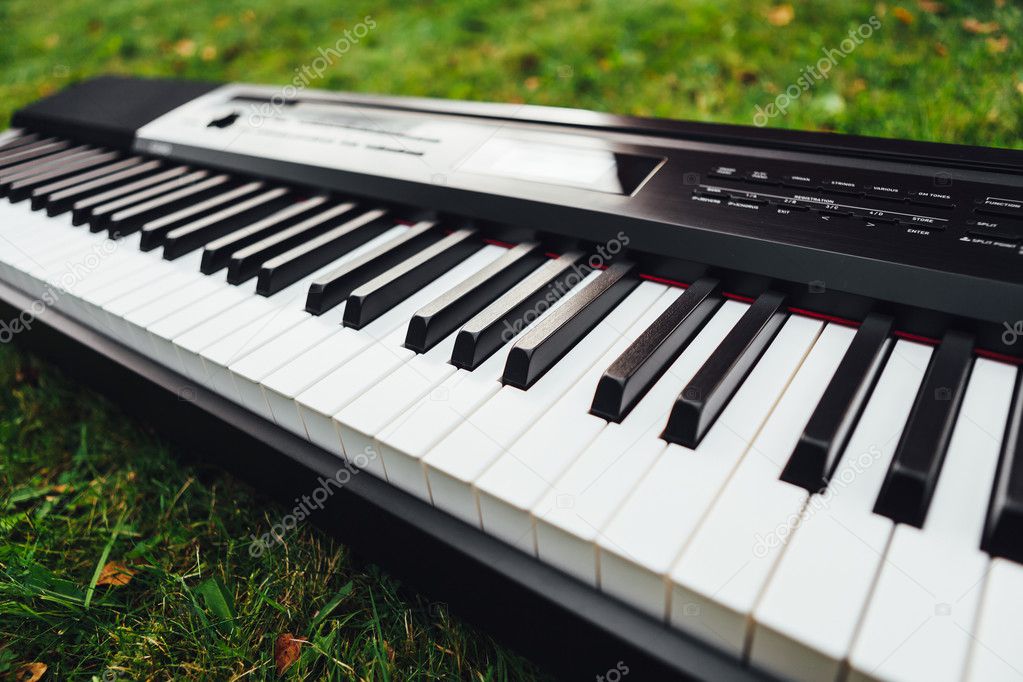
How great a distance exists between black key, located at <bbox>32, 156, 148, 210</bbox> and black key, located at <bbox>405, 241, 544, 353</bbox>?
1.21 m

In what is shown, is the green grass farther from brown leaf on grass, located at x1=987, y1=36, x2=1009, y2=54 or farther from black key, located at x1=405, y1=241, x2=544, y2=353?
black key, located at x1=405, y1=241, x2=544, y2=353

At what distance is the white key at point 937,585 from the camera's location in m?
0.56

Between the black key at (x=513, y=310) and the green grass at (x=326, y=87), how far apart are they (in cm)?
51

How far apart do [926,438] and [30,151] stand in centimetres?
247

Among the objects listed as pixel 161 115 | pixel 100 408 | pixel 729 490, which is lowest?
pixel 100 408

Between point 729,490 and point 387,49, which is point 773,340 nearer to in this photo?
point 729,490

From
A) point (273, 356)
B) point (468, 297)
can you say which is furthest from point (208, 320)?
point (468, 297)

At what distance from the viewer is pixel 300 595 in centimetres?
121

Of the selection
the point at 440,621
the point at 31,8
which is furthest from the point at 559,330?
the point at 31,8

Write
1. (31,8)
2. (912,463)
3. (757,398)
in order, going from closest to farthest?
(912,463) → (757,398) → (31,8)

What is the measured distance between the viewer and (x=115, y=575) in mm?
1290

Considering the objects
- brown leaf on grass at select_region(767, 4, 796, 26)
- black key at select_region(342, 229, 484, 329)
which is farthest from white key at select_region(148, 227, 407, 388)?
brown leaf on grass at select_region(767, 4, 796, 26)

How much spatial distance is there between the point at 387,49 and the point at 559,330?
310 cm

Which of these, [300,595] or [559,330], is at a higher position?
[559,330]
